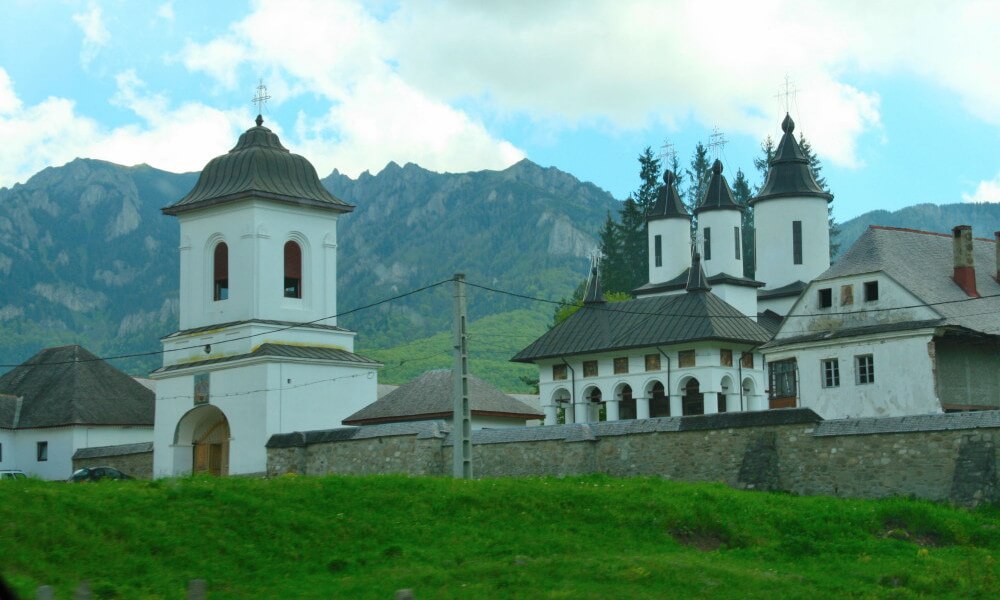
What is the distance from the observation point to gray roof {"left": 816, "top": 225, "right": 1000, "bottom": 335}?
117 feet

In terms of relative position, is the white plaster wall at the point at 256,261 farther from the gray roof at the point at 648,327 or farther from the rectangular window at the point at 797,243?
the rectangular window at the point at 797,243

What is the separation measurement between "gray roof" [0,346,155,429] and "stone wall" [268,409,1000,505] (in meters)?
22.1

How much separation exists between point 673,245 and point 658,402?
47.5ft

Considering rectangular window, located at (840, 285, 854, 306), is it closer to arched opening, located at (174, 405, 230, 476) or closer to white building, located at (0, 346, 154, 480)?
arched opening, located at (174, 405, 230, 476)

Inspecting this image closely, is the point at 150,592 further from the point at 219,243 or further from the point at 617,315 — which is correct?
the point at 617,315

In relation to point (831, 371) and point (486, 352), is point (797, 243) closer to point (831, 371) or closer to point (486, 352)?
→ point (831, 371)

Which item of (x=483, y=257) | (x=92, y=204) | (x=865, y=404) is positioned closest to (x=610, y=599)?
(x=865, y=404)

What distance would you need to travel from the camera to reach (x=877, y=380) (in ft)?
118

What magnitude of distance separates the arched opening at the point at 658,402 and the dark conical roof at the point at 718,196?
14.8m

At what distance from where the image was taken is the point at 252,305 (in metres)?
42.5

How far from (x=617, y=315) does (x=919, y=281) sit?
17.1m

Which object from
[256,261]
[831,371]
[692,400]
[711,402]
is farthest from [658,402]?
[256,261]

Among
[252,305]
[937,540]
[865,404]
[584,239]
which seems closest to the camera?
[937,540]

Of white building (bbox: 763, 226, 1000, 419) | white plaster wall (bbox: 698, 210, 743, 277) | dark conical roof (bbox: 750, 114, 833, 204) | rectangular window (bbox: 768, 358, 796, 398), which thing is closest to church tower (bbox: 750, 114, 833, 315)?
dark conical roof (bbox: 750, 114, 833, 204)
